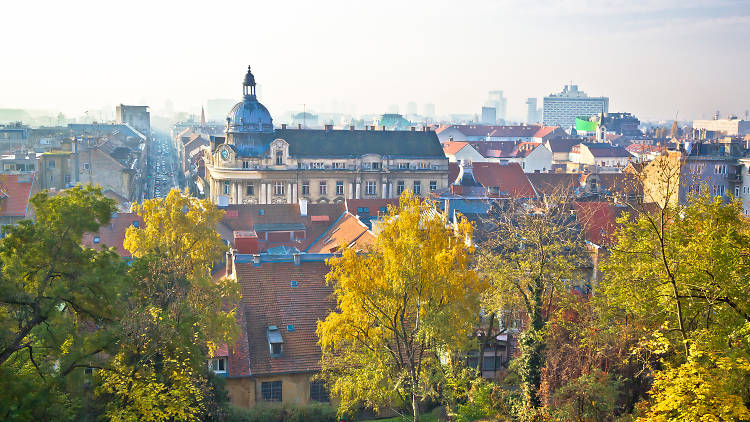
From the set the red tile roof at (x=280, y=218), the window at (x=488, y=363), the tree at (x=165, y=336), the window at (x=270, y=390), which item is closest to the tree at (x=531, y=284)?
the window at (x=488, y=363)

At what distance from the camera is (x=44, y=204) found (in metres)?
20.4

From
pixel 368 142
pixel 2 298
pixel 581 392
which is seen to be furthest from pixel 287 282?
pixel 368 142

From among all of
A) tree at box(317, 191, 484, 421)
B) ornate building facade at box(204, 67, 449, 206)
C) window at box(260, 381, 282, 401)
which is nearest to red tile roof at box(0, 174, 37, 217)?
ornate building facade at box(204, 67, 449, 206)

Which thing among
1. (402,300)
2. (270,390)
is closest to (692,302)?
(402,300)

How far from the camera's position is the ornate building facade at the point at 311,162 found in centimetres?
8094

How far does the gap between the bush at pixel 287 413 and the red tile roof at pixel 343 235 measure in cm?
1600

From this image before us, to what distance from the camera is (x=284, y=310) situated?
35.7m

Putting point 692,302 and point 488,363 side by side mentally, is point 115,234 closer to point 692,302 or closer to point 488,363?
point 488,363

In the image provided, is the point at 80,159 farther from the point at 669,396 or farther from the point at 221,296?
the point at 669,396

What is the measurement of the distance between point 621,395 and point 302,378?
13.3 m

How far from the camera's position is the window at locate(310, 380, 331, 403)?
33.0 m

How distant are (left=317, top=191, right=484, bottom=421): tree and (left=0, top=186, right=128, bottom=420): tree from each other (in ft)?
28.0

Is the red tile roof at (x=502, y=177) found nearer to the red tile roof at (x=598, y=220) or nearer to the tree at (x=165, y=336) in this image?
the red tile roof at (x=598, y=220)

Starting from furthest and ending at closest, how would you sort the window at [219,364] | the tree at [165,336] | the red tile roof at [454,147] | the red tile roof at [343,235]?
the red tile roof at [454,147]
the red tile roof at [343,235]
the window at [219,364]
the tree at [165,336]
